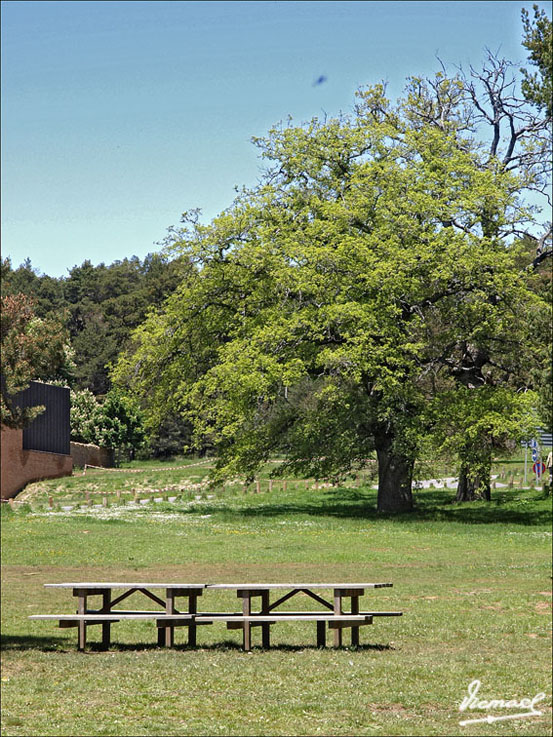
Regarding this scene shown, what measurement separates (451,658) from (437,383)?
27438mm

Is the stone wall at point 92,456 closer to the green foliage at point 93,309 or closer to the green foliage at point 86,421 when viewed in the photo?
the green foliage at point 86,421

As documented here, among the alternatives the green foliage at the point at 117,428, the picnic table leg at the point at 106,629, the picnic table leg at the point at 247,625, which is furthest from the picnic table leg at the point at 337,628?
the green foliage at the point at 117,428

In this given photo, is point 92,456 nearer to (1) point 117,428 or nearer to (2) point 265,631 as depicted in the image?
(1) point 117,428

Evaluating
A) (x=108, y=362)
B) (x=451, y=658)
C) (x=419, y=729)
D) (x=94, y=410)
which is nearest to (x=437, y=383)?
(x=108, y=362)

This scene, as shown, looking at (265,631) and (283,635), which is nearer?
(265,631)

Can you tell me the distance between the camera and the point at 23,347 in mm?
13438

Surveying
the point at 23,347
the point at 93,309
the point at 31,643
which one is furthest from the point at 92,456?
the point at 23,347

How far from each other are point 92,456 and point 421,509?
16.8 m

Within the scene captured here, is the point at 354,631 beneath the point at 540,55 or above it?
beneath

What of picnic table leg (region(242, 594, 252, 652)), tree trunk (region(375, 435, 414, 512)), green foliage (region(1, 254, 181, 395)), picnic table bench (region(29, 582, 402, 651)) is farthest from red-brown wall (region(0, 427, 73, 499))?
tree trunk (region(375, 435, 414, 512))

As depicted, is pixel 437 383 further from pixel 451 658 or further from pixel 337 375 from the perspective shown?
pixel 451 658

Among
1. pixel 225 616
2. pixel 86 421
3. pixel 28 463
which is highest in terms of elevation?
pixel 86 421

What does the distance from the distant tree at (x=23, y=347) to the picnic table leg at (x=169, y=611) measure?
10.9 ft

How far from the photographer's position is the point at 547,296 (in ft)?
80.3
